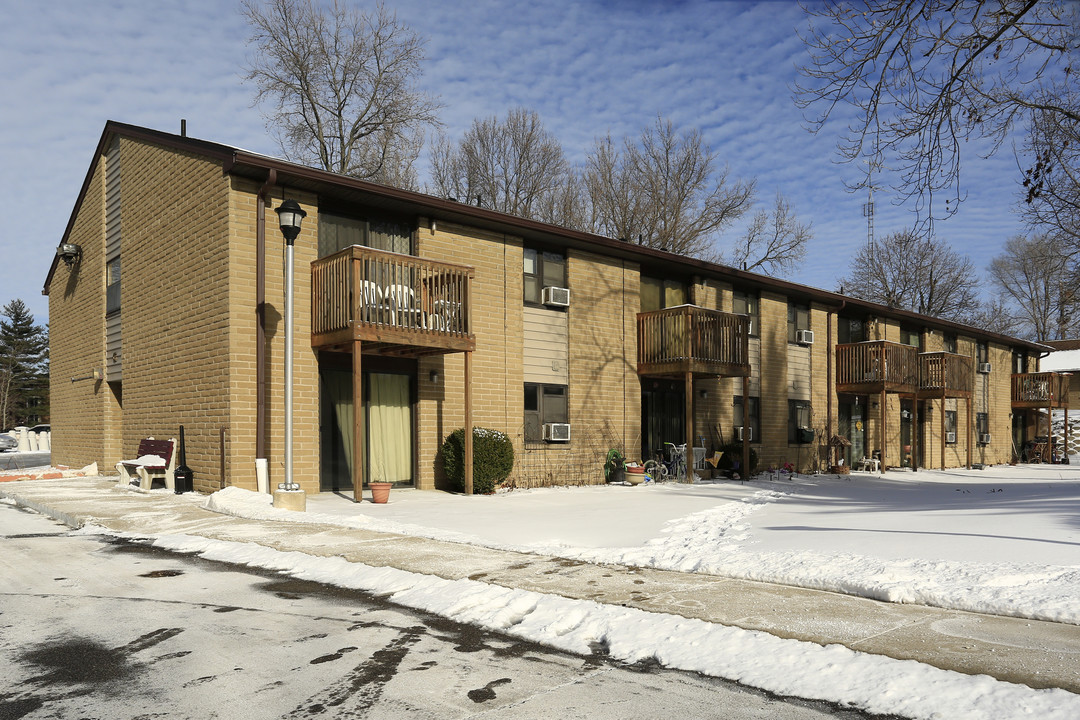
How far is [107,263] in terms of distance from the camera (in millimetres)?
19203

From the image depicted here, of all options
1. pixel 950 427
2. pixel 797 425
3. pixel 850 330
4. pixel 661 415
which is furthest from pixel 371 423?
pixel 950 427

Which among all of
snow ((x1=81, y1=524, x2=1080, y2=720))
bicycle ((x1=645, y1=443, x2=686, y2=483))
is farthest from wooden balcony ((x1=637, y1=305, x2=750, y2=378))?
snow ((x1=81, y1=524, x2=1080, y2=720))

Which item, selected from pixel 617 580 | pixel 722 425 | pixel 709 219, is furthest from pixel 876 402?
pixel 617 580

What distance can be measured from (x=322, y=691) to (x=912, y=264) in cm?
4911

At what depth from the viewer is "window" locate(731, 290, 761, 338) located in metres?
23.8

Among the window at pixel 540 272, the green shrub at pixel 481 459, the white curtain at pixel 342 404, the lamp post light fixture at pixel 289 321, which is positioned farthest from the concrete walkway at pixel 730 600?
the window at pixel 540 272

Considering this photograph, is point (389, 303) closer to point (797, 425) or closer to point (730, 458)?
point (730, 458)

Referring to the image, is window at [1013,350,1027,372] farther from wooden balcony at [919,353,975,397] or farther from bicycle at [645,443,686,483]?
bicycle at [645,443,686,483]

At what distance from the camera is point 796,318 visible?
26.1 meters

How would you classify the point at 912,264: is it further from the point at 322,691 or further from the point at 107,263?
the point at 322,691

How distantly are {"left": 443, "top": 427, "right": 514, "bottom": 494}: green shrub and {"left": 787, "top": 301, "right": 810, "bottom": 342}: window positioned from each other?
1291cm

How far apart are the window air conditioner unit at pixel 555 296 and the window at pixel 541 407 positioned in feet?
6.11

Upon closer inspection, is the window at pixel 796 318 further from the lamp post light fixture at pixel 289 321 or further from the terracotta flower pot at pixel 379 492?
the lamp post light fixture at pixel 289 321

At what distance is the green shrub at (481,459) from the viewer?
15.5 metres
